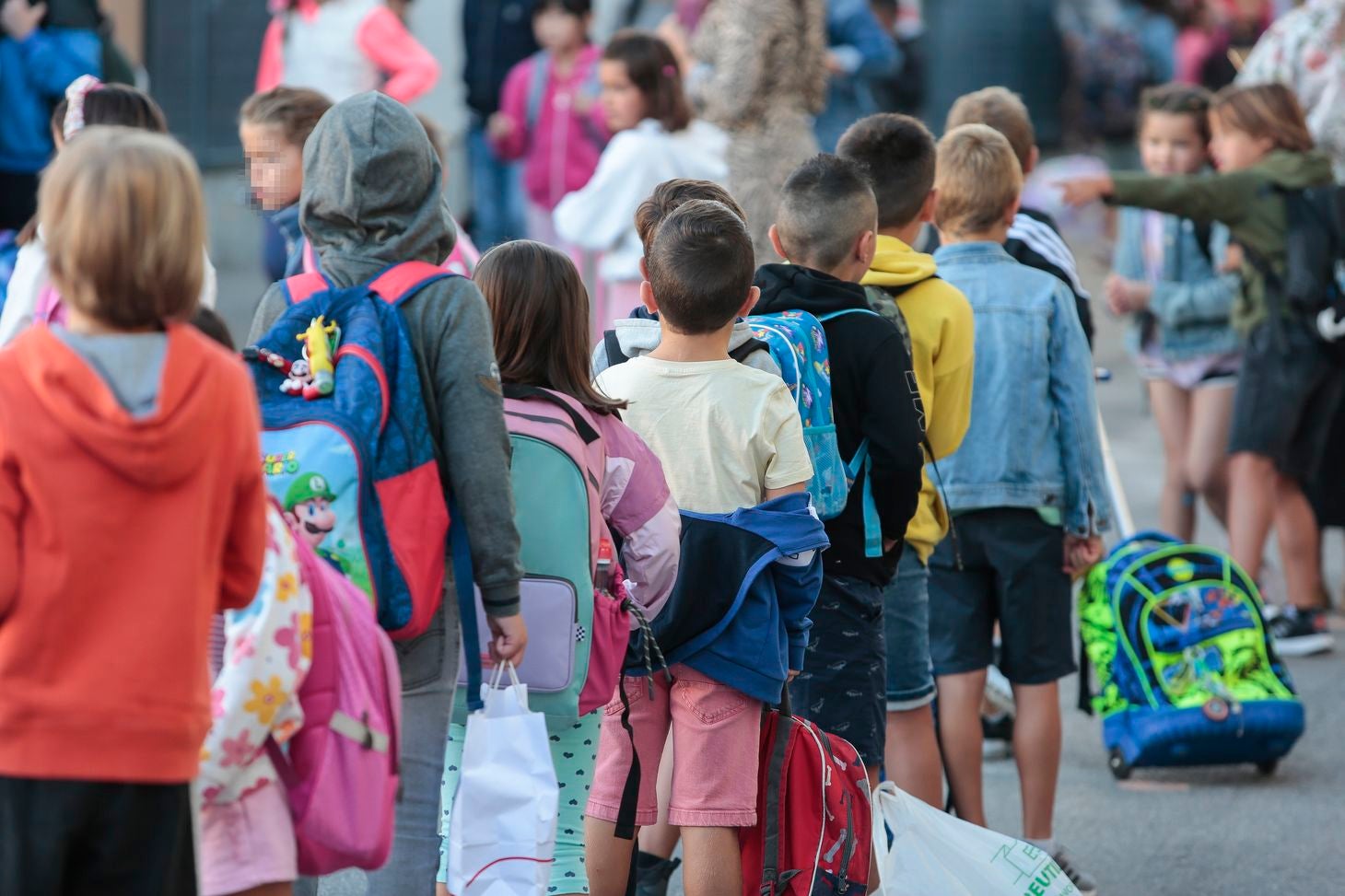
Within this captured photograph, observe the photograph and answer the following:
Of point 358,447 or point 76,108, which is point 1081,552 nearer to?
point 358,447

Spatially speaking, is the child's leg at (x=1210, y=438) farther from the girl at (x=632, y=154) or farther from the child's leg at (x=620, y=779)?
the child's leg at (x=620, y=779)

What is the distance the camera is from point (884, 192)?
4641mm

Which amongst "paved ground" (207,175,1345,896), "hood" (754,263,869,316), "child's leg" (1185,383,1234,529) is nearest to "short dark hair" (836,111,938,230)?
"hood" (754,263,869,316)

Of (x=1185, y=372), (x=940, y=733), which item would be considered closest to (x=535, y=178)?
(x=1185, y=372)

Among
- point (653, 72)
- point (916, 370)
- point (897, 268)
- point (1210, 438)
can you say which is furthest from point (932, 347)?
point (653, 72)

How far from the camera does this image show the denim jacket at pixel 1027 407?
15.8ft

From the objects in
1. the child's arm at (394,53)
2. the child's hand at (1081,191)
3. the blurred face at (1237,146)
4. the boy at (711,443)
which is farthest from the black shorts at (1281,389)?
the boy at (711,443)

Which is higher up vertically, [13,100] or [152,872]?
[13,100]

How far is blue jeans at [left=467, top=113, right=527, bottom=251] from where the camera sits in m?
11.1

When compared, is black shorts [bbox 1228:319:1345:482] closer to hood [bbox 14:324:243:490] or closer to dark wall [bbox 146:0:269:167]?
hood [bbox 14:324:243:490]

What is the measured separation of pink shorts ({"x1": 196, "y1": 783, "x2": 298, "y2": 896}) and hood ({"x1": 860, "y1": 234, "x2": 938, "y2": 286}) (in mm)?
2204

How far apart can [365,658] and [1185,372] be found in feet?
17.4

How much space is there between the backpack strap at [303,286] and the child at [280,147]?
140 centimetres

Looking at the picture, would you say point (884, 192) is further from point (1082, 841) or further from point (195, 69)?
point (195, 69)
